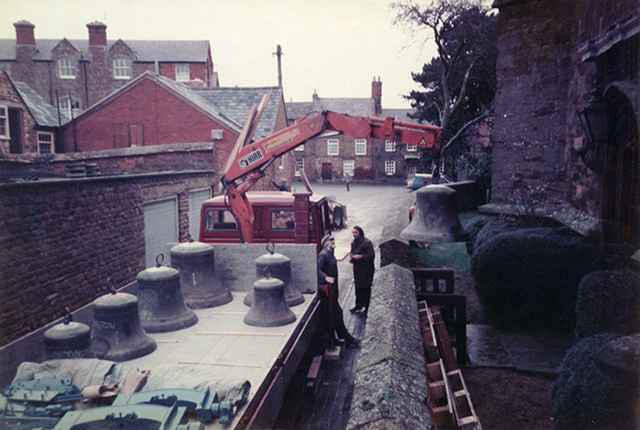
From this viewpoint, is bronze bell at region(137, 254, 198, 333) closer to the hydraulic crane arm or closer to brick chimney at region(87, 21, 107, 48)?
the hydraulic crane arm

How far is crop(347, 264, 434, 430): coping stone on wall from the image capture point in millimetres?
2463

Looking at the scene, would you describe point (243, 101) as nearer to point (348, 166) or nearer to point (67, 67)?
point (67, 67)

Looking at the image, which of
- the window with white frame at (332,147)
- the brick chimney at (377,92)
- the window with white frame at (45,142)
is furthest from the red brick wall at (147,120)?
the brick chimney at (377,92)

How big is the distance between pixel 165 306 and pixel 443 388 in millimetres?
3147

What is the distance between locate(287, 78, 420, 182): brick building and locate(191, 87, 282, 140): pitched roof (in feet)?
87.8

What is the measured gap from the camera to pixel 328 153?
51.5 metres

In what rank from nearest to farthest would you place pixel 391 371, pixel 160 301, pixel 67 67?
pixel 391 371 < pixel 160 301 < pixel 67 67

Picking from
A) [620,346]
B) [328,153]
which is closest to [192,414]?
[620,346]

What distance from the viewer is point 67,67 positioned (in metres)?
37.4

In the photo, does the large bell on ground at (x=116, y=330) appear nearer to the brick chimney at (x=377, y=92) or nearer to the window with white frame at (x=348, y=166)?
the window with white frame at (x=348, y=166)

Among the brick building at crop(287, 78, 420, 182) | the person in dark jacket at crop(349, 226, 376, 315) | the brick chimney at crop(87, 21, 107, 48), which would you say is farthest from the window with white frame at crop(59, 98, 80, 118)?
the person in dark jacket at crop(349, 226, 376, 315)

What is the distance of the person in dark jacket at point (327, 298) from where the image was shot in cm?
727

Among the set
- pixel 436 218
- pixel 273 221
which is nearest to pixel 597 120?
pixel 436 218

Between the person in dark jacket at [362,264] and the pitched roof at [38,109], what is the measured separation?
18658mm
